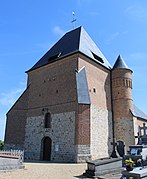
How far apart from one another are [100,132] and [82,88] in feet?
14.9

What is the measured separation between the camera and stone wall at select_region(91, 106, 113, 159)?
15.8 meters

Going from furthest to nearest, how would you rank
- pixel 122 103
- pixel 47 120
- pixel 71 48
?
pixel 122 103, pixel 71 48, pixel 47 120

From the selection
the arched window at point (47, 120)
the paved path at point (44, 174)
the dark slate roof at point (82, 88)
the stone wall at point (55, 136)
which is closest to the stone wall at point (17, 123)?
the stone wall at point (55, 136)

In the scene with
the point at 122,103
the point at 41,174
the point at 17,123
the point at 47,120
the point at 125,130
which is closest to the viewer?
the point at 41,174

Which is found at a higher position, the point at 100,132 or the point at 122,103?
the point at 122,103

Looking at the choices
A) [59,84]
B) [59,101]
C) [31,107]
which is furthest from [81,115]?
[31,107]

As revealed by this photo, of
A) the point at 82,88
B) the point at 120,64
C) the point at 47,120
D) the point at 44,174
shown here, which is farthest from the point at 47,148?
the point at 120,64

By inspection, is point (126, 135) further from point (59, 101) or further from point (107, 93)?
point (59, 101)

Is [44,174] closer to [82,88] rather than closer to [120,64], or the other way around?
[82,88]

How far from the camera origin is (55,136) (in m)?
16.4

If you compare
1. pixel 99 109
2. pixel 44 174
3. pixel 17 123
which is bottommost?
pixel 44 174

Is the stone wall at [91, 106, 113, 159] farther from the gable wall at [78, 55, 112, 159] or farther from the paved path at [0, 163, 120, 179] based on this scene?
the paved path at [0, 163, 120, 179]

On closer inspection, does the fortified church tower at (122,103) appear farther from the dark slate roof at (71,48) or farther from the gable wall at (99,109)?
the dark slate roof at (71,48)

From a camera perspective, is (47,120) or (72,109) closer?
(72,109)
